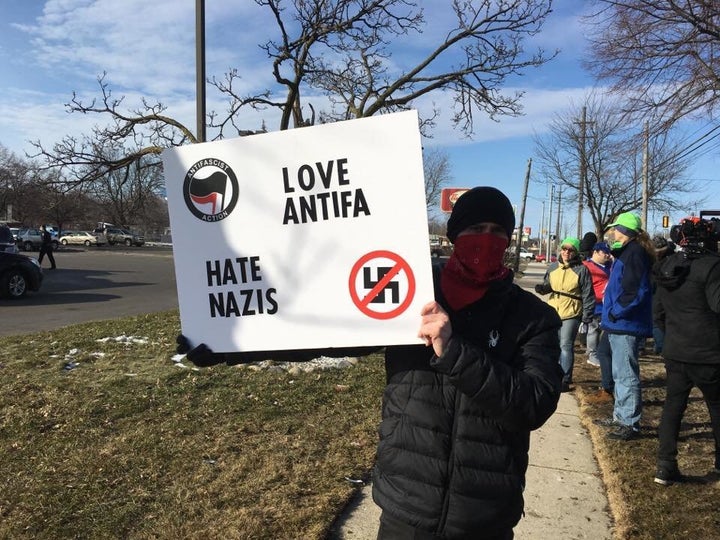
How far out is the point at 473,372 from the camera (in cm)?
155

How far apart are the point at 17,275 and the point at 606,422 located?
14.0m

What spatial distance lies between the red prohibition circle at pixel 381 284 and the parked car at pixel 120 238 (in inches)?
2310

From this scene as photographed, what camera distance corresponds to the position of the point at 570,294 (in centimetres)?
662

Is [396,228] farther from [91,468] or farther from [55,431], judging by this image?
[55,431]

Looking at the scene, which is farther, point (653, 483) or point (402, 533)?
point (653, 483)

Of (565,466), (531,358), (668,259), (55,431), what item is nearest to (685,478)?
(565,466)

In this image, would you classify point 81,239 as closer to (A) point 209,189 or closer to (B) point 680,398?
(B) point 680,398

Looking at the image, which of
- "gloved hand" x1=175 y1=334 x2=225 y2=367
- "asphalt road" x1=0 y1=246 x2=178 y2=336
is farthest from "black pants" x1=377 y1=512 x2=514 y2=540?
"asphalt road" x1=0 y1=246 x2=178 y2=336

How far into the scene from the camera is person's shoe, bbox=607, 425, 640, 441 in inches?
184

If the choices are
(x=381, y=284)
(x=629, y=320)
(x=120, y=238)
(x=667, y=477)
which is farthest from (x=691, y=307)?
(x=120, y=238)

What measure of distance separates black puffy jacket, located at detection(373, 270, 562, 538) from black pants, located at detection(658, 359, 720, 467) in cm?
269

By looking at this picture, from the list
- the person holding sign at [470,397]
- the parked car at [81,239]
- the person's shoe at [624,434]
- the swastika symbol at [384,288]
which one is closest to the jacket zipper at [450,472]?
the person holding sign at [470,397]

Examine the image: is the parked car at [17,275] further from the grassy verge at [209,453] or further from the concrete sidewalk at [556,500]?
the concrete sidewalk at [556,500]

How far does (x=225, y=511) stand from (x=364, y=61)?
25.5ft
